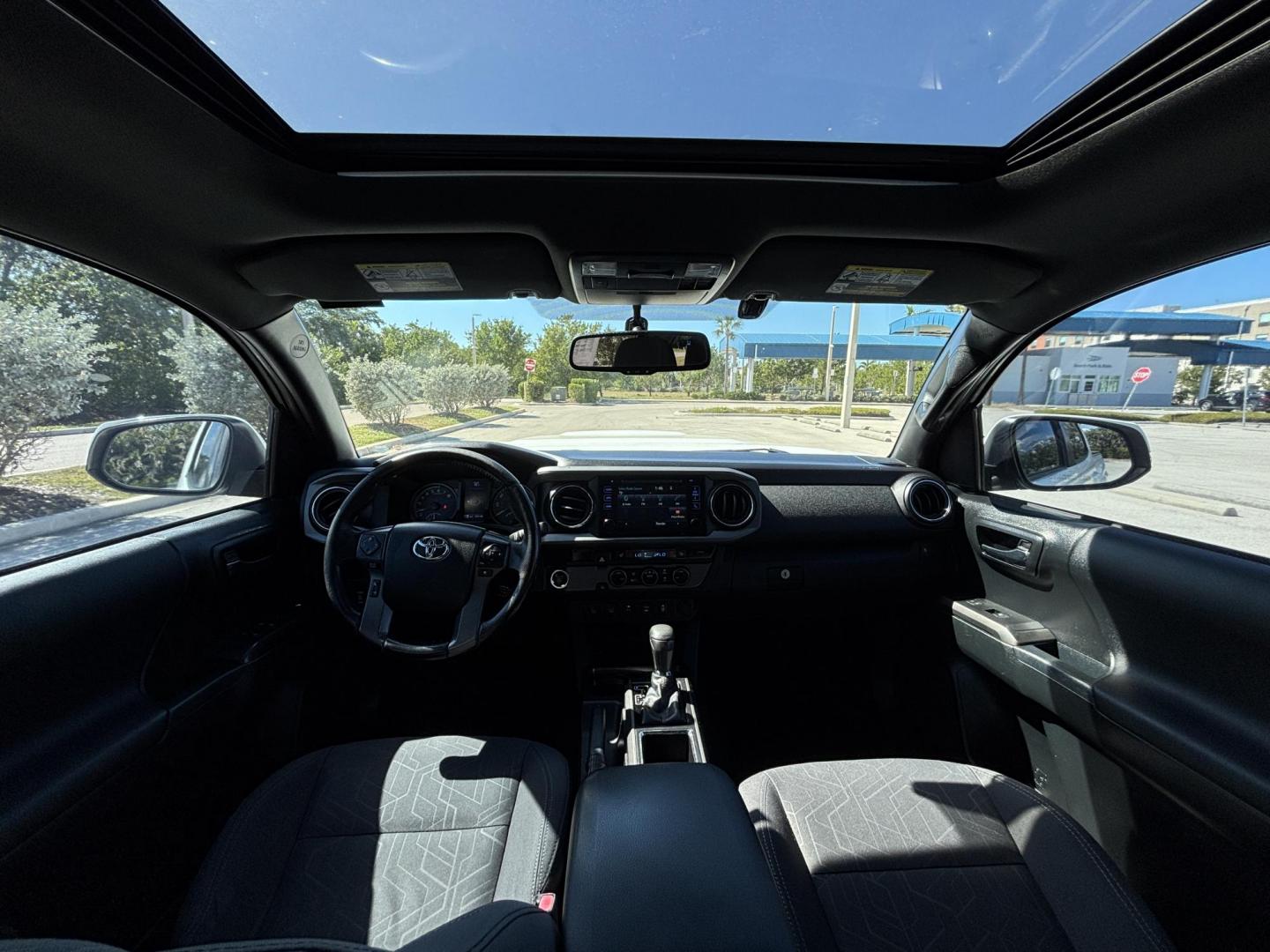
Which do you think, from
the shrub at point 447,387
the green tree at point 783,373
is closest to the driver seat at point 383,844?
the shrub at point 447,387

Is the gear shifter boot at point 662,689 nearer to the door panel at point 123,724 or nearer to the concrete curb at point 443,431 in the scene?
the concrete curb at point 443,431

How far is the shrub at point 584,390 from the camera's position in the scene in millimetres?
2932

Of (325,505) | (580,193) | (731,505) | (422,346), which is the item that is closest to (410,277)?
(422,346)

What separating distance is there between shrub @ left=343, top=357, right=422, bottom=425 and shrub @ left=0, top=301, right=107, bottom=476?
1.07m

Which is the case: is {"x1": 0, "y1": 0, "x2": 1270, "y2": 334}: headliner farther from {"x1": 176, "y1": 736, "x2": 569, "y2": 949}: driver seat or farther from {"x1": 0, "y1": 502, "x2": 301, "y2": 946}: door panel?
{"x1": 176, "y1": 736, "x2": 569, "y2": 949}: driver seat

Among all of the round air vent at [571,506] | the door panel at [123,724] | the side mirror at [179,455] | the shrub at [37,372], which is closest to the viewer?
the door panel at [123,724]

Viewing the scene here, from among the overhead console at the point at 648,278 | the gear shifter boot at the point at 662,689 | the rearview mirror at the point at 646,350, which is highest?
the overhead console at the point at 648,278

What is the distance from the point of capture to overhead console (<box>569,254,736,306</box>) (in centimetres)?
214

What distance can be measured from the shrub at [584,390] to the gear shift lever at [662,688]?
49.9 inches

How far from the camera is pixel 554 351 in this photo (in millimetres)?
2857

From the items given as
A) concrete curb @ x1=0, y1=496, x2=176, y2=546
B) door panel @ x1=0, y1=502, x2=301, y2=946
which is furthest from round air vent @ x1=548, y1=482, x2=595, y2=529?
concrete curb @ x1=0, y1=496, x2=176, y2=546

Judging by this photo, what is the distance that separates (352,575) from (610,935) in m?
1.97

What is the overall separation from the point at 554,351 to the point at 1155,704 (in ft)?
8.85

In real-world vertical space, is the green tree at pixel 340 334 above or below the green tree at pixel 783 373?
above
